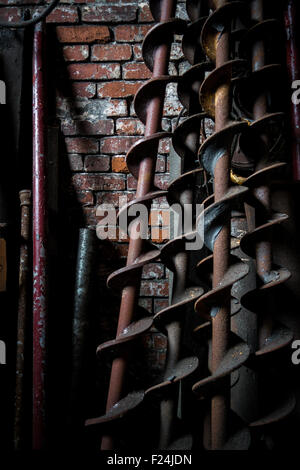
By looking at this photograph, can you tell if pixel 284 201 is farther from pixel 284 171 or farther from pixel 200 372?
pixel 200 372

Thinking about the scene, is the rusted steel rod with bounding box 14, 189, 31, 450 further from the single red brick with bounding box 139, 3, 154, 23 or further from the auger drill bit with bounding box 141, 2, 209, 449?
the single red brick with bounding box 139, 3, 154, 23

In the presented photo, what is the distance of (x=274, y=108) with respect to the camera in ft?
3.18

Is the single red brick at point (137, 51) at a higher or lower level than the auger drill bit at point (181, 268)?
higher

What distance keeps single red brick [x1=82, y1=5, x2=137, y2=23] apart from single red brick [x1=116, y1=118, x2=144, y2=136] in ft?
1.24

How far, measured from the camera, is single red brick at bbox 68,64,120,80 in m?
1.19

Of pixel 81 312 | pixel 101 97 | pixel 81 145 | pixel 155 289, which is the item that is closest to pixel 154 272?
pixel 155 289

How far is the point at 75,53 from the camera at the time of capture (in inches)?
47.1

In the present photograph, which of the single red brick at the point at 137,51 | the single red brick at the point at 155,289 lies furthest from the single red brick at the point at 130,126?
the single red brick at the point at 155,289

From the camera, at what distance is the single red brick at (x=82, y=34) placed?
1187 millimetres

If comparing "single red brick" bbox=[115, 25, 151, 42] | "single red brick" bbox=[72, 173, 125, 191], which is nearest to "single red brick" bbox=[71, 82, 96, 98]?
"single red brick" bbox=[115, 25, 151, 42]

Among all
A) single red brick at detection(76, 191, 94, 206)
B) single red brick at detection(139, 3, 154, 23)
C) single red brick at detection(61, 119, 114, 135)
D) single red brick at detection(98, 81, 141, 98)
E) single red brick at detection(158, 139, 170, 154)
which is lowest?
single red brick at detection(76, 191, 94, 206)

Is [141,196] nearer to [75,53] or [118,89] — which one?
[118,89]

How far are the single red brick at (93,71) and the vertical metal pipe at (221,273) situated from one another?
1.83 feet

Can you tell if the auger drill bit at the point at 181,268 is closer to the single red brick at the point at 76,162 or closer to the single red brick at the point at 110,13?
the single red brick at the point at 110,13
